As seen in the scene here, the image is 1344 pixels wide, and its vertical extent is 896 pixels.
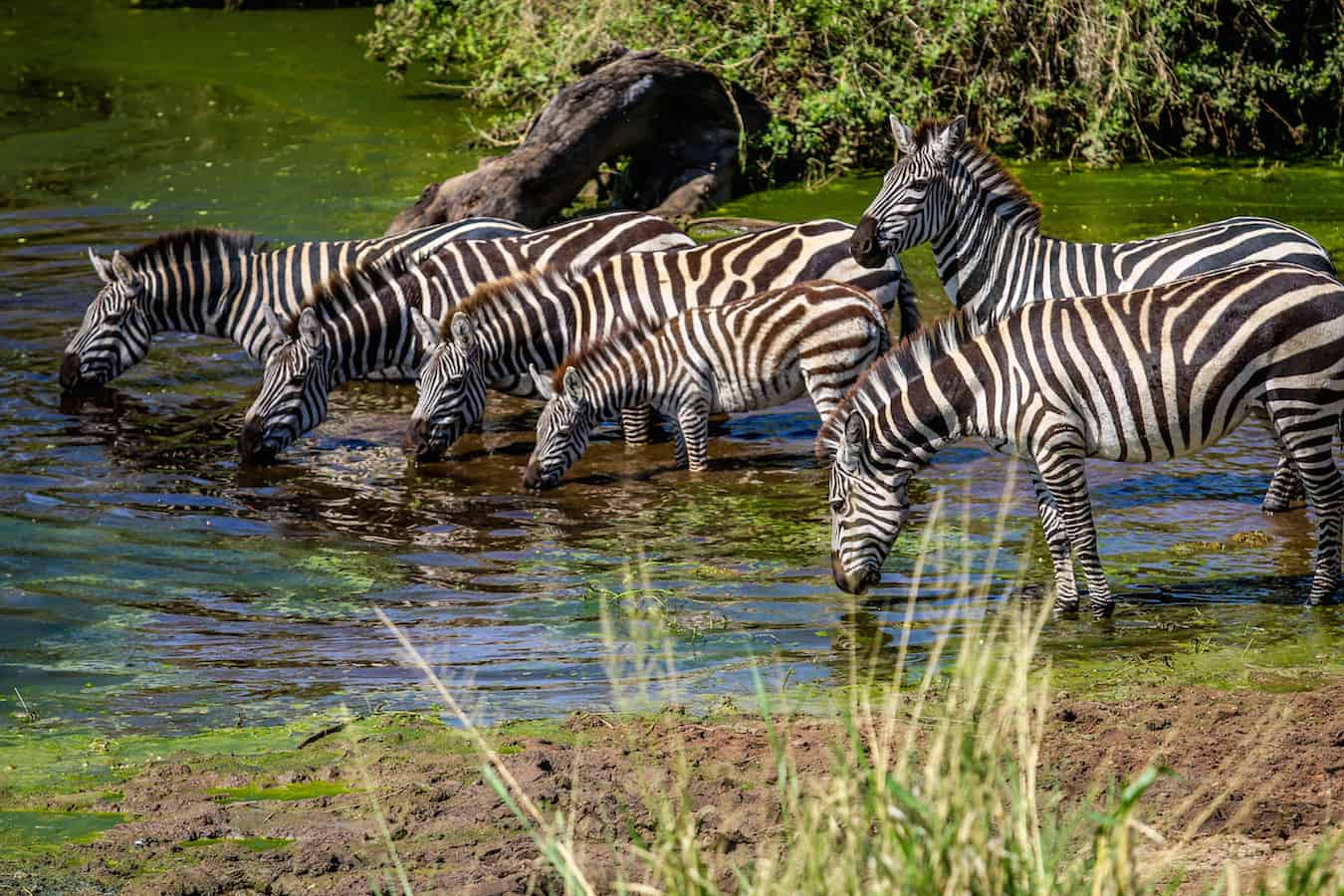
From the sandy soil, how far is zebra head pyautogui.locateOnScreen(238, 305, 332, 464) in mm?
4990

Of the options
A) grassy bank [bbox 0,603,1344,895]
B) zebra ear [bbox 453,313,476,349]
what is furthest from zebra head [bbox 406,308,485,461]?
grassy bank [bbox 0,603,1344,895]

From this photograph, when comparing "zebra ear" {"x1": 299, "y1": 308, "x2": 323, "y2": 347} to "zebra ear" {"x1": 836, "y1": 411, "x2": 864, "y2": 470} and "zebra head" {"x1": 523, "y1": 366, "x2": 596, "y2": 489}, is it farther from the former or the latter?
"zebra ear" {"x1": 836, "y1": 411, "x2": 864, "y2": 470}

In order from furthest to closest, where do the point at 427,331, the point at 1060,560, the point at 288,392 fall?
the point at 427,331, the point at 288,392, the point at 1060,560

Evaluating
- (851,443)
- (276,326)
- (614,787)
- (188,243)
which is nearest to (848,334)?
(851,443)

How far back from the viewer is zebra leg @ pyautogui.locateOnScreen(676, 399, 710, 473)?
34.3 ft

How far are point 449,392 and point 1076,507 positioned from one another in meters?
4.82

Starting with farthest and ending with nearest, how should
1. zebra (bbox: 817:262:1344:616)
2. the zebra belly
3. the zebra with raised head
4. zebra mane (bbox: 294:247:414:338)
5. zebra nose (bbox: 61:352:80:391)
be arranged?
1. the zebra with raised head
2. zebra nose (bbox: 61:352:80:391)
3. zebra mane (bbox: 294:247:414:338)
4. the zebra belly
5. zebra (bbox: 817:262:1344:616)

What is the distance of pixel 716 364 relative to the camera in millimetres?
10406

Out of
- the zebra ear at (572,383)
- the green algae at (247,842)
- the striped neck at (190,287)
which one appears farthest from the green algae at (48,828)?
the striped neck at (190,287)

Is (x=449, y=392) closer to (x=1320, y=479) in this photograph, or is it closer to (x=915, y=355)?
(x=915, y=355)

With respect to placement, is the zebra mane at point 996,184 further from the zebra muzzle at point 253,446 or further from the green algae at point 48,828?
the green algae at point 48,828

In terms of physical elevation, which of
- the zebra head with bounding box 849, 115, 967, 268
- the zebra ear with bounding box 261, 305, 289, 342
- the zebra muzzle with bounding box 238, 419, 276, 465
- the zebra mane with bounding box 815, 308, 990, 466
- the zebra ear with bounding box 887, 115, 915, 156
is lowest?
the zebra muzzle with bounding box 238, 419, 276, 465

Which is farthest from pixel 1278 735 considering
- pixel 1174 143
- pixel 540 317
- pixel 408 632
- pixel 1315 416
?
pixel 1174 143

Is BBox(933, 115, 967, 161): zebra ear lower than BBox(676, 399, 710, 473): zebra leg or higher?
higher
